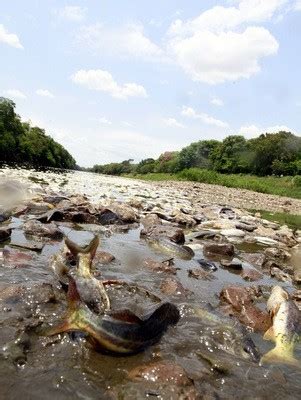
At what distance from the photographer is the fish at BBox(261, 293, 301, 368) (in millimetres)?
4637

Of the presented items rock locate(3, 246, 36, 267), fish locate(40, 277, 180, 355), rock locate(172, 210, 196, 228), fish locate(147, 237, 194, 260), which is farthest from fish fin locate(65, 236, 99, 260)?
rock locate(172, 210, 196, 228)

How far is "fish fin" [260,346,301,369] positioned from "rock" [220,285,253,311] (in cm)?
130

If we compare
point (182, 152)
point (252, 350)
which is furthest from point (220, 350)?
point (182, 152)

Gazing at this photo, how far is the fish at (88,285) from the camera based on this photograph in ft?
16.6

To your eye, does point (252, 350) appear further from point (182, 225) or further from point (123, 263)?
point (182, 225)

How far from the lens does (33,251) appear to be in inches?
311

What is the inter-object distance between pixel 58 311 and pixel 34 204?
898 centimetres

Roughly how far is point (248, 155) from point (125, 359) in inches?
3841

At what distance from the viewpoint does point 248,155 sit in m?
97.6

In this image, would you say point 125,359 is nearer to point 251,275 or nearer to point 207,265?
point 207,265

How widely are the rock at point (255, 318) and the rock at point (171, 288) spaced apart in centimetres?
103

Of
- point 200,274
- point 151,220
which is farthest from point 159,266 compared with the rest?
point 151,220

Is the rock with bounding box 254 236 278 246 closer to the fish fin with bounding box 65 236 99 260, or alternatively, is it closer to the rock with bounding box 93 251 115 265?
the rock with bounding box 93 251 115 265

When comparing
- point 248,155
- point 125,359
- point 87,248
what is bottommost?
point 125,359
